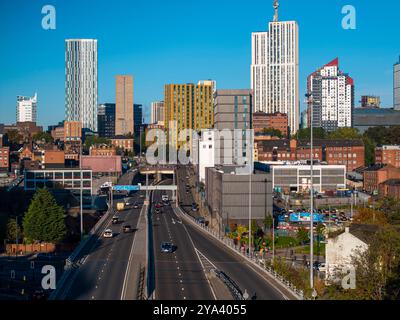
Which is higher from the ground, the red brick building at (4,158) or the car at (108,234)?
the red brick building at (4,158)

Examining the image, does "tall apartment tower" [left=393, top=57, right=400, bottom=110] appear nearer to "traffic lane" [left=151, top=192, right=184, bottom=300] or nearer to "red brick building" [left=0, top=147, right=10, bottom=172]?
"red brick building" [left=0, top=147, right=10, bottom=172]

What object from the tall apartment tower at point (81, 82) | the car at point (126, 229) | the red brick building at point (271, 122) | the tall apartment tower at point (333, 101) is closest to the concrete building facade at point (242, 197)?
the car at point (126, 229)

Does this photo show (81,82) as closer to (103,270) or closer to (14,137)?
(14,137)

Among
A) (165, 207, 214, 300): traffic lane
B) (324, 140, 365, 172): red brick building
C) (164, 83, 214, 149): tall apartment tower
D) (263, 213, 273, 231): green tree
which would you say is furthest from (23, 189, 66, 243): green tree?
(164, 83, 214, 149): tall apartment tower

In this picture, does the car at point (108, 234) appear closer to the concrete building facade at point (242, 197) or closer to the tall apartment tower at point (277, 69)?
the concrete building facade at point (242, 197)

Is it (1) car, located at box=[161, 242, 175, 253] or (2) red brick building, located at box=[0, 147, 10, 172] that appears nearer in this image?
(1) car, located at box=[161, 242, 175, 253]

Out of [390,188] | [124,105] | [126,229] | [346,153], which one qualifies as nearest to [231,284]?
[126,229]
